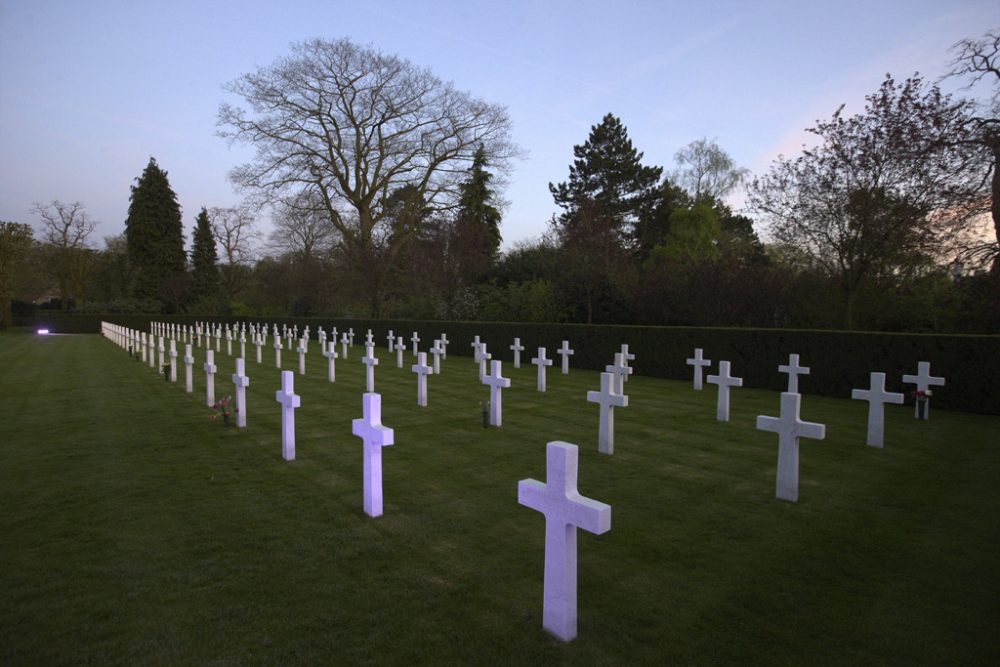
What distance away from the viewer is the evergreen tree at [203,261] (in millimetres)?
53062

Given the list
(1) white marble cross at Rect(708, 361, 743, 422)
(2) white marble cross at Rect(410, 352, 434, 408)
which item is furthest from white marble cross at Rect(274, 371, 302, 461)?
(1) white marble cross at Rect(708, 361, 743, 422)

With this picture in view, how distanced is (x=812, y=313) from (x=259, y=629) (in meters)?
19.6

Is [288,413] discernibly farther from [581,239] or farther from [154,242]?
[154,242]

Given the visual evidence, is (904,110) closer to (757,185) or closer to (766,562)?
(757,185)

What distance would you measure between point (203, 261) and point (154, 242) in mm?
4302

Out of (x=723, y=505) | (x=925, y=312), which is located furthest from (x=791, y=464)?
(x=925, y=312)

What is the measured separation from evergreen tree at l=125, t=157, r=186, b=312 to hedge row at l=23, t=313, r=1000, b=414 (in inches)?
1637

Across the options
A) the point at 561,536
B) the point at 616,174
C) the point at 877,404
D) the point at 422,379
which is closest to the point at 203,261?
the point at 616,174

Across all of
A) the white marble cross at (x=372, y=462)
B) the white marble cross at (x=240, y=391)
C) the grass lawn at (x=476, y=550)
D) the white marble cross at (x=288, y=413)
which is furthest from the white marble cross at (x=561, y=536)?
the white marble cross at (x=240, y=391)

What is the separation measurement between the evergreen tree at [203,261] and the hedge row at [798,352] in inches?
1623

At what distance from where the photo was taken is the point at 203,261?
54.3 m

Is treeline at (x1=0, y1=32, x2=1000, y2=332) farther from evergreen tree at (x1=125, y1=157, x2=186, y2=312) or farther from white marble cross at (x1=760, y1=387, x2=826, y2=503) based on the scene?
white marble cross at (x1=760, y1=387, x2=826, y2=503)

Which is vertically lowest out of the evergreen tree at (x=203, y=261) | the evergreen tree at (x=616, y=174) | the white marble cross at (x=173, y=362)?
the white marble cross at (x=173, y=362)

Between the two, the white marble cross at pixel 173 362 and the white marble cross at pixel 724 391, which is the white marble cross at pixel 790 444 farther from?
the white marble cross at pixel 173 362
